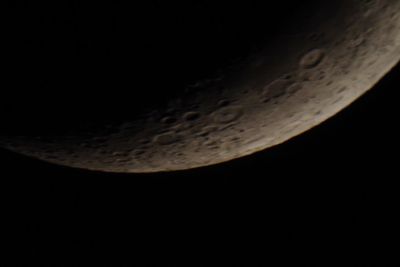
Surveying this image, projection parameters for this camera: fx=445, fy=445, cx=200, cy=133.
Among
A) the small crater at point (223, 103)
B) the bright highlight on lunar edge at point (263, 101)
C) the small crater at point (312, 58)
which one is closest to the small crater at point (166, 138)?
the bright highlight on lunar edge at point (263, 101)

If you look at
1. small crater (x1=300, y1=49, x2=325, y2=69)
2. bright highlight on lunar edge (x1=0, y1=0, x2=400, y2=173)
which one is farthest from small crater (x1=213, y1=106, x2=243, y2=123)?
small crater (x1=300, y1=49, x2=325, y2=69)

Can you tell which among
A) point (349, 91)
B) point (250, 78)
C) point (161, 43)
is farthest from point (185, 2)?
point (349, 91)

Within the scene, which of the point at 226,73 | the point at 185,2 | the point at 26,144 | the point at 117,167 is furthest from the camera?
the point at 117,167

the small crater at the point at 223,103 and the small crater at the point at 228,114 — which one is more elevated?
the small crater at the point at 223,103

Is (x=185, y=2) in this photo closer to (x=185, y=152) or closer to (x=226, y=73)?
(x=226, y=73)

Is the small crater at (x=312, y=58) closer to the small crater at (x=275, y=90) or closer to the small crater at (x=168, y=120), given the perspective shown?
the small crater at (x=275, y=90)

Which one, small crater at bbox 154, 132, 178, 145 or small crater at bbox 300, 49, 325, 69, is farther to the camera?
small crater at bbox 154, 132, 178, 145

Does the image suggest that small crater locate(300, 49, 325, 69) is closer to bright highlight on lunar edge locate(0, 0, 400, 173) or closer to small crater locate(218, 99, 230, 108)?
bright highlight on lunar edge locate(0, 0, 400, 173)

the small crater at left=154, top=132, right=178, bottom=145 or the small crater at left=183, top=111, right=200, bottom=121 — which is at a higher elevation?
the small crater at left=183, top=111, right=200, bottom=121
